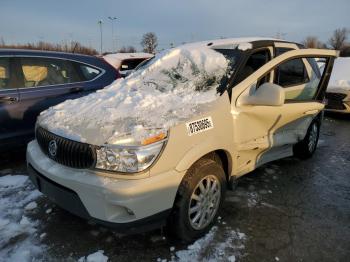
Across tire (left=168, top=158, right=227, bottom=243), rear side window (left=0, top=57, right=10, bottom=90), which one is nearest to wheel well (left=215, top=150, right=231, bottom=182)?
tire (left=168, top=158, right=227, bottom=243)

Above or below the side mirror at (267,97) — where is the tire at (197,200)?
below

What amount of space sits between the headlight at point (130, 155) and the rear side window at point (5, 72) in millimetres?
2722

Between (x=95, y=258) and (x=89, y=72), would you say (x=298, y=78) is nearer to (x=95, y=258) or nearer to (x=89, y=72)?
(x=89, y=72)

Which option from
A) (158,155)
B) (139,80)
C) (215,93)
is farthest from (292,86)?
(158,155)

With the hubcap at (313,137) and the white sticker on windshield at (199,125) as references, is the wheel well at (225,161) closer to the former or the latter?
the white sticker on windshield at (199,125)

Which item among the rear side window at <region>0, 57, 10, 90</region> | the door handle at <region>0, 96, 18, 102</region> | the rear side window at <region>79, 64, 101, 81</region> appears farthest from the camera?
the rear side window at <region>79, 64, 101, 81</region>

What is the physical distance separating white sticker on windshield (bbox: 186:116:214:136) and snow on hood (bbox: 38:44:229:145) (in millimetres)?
75

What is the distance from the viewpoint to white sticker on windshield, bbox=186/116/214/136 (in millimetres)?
2730

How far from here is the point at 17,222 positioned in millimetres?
3316

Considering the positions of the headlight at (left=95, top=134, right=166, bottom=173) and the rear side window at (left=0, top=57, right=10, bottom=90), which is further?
the rear side window at (left=0, top=57, right=10, bottom=90)

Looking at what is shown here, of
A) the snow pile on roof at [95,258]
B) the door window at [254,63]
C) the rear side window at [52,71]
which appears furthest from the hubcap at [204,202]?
the rear side window at [52,71]

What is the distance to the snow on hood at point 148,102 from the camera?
2654 mm

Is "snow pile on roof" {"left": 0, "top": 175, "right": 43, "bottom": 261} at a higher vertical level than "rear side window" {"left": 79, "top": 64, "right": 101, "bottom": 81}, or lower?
lower

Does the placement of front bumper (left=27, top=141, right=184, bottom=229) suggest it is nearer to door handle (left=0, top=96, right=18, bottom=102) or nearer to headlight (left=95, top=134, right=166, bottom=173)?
headlight (left=95, top=134, right=166, bottom=173)
